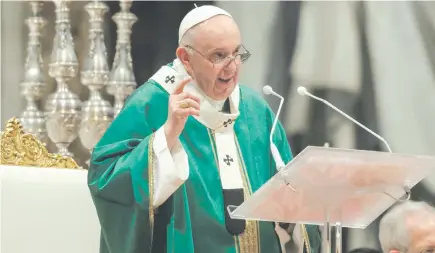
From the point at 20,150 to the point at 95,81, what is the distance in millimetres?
1565

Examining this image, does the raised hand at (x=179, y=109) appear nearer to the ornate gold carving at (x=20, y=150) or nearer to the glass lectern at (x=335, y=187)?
the glass lectern at (x=335, y=187)

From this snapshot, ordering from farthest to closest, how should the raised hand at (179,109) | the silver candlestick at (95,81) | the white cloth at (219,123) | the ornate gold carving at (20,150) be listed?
the silver candlestick at (95,81), the ornate gold carving at (20,150), the white cloth at (219,123), the raised hand at (179,109)

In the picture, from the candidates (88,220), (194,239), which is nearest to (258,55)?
(88,220)

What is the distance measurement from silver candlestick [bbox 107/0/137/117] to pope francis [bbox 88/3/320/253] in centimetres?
191

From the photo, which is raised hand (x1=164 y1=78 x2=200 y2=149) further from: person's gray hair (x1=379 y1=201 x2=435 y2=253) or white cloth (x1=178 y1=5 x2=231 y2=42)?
person's gray hair (x1=379 y1=201 x2=435 y2=253)

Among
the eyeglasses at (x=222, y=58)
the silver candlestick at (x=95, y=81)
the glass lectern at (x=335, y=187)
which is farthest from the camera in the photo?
the silver candlestick at (x=95, y=81)

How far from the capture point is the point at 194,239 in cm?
333

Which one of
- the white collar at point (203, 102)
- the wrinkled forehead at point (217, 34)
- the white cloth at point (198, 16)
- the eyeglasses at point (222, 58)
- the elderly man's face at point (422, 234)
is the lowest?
the elderly man's face at point (422, 234)

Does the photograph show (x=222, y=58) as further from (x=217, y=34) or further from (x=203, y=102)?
(x=203, y=102)

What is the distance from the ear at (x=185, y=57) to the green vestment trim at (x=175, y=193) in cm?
13

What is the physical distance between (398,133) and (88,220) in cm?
201

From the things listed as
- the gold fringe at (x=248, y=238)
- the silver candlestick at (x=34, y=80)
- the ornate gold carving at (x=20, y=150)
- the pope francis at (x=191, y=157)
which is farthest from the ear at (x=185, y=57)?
the silver candlestick at (x=34, y=80)

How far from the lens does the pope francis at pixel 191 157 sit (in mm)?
3193

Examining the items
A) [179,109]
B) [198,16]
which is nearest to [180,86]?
[179,109]
